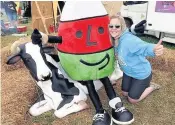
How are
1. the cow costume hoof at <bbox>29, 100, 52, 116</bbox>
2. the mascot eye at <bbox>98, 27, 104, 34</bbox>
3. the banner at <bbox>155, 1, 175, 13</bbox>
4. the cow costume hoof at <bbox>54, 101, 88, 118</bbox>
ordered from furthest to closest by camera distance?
1. the banner at <bbox>155, 1, 175, 13</bbox>
2. the cow costume hoof at <bbox>29, 100, 52, 116</bbox>
3. the cow costume hoof at <bbox>54, 101, 88, 118</bbox>
4. the mascot eye at <bbox>98, 27, 104, 34</bbox>

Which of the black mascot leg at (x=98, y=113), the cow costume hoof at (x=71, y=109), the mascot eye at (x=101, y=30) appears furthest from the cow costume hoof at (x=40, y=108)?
the mascot eye at (x=101, y=30)

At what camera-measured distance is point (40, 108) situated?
3.17 m

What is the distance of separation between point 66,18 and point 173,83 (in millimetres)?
1889

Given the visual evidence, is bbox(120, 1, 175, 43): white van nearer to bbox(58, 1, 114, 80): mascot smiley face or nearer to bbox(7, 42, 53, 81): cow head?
bbox(58, 1, 114, 80): mascot smiley face

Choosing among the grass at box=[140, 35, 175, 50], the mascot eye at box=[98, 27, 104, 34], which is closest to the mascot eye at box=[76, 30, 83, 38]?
the mascot eye at box=[98, 27, 104, 34]

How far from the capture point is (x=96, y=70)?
116 inches

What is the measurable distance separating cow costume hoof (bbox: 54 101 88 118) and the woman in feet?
2.01

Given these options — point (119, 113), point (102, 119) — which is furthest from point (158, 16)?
point (102, 119)

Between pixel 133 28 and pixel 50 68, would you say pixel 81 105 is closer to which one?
pixel 50 68

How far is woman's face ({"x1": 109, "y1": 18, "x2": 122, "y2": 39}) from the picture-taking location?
2914 millimetres

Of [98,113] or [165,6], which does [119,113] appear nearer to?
[98,113]

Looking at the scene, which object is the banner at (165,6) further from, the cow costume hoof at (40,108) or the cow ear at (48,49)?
the cow costume hoof at (40,108)

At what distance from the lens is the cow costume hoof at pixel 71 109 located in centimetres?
303

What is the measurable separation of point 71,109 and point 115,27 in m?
1.04
